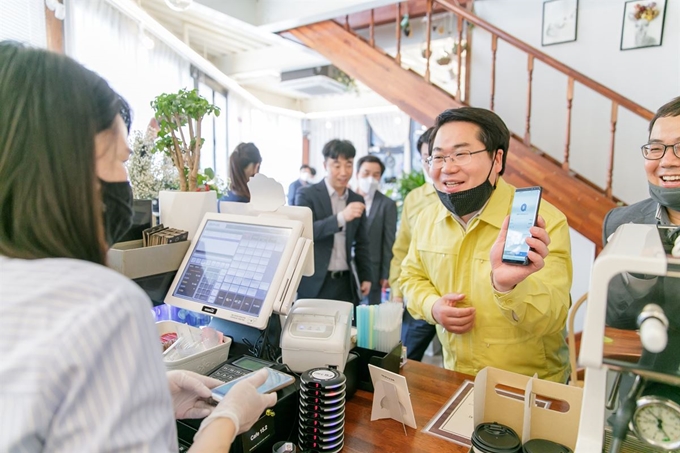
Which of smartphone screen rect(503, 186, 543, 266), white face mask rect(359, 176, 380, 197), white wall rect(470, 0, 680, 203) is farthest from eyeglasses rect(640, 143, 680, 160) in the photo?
white wall rect(470, 0, 680, 203)

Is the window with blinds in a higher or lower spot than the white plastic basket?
higher

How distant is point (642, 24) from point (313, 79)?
12.9 ft

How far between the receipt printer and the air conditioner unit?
5327 mm

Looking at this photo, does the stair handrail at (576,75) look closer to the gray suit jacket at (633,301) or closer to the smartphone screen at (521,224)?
the smartphone screen at (521,224)

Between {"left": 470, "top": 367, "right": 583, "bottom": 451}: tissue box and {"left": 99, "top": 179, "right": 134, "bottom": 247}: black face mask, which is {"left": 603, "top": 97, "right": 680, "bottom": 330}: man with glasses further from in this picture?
{"left": 99, "top": 179, "right": 134, "bottom": 247}: black face mask

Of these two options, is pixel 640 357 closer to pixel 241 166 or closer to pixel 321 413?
pixel 321 413

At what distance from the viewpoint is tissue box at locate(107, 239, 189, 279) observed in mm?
1191

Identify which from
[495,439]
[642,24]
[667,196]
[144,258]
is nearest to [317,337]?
[495,439]

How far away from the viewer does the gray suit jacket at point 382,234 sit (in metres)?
2.99

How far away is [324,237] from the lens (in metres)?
2.66

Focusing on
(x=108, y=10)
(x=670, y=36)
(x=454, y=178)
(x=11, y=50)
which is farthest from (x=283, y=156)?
(x=11, y=50)

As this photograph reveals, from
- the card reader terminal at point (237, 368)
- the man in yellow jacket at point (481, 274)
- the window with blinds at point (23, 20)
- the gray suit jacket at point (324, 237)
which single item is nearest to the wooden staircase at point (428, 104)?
the gray suit jacket at point (324, 237)

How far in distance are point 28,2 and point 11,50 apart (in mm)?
3345

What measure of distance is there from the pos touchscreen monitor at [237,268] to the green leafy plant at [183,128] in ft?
0.87
